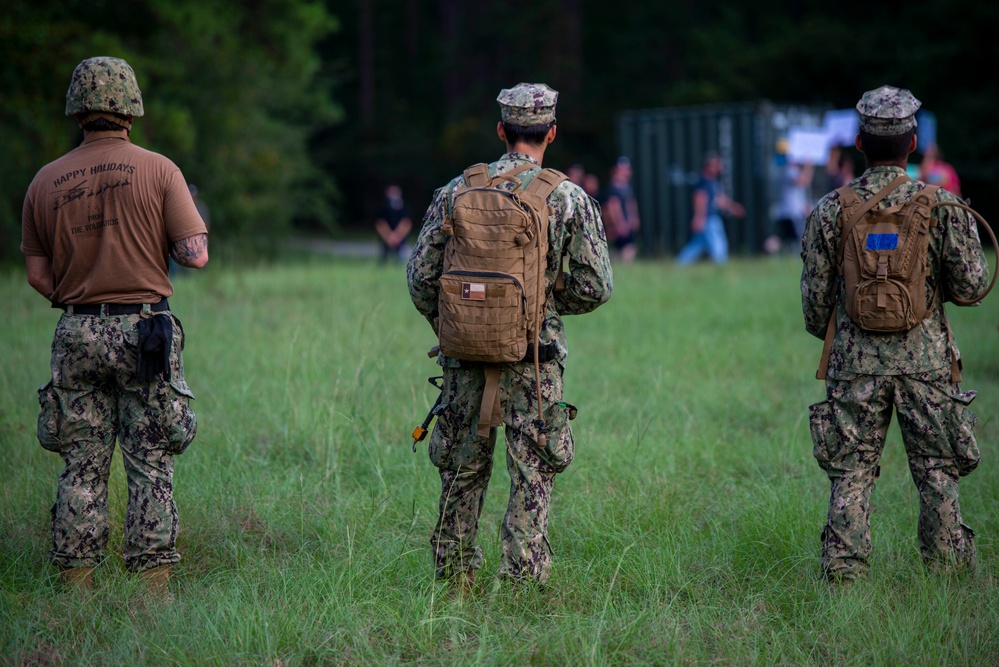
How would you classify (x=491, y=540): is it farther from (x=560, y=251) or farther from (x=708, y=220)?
(x=708, y=220)

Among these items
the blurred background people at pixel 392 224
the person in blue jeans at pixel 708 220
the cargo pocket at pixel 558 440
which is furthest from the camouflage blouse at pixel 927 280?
the blurred background people at pixel 392 224

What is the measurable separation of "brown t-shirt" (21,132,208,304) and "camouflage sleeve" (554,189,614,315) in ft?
4.86

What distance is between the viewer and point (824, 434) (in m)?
4.02

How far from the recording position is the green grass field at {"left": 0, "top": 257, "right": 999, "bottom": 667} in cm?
357

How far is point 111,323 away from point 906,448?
10.0 feet

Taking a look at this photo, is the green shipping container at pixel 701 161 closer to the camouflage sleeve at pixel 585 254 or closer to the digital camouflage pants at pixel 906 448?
the digital camouflage pants at pixel 906 448

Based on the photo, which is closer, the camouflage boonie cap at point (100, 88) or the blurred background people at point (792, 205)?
the camouflage boonie cap at point (100, 88)

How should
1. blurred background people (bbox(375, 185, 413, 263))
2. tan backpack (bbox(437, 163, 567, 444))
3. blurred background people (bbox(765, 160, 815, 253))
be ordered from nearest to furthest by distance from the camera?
tan backpack (bbox(437, 163, 567, 444)) → blurred background people (bbox(765, 160, 815, 253)) → blurred background people (bbox(375, 185, 413, 263))

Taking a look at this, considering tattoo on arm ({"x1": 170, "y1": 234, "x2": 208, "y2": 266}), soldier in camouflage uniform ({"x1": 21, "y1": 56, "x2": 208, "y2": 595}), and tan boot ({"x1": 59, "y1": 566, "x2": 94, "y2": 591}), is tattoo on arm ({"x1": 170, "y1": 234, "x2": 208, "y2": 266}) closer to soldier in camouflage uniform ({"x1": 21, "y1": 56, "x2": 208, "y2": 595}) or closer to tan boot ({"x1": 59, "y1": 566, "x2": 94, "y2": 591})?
soldier in camouflage uniform ({"x1": 21, "y1": 56, "x2": 208, "y2": 595})

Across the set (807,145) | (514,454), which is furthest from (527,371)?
(807,145)

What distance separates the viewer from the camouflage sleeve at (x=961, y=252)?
12.7ft

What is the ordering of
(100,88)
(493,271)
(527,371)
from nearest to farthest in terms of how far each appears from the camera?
(493,271) → (527,371) → (100,88)

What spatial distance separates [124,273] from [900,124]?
2.97 m

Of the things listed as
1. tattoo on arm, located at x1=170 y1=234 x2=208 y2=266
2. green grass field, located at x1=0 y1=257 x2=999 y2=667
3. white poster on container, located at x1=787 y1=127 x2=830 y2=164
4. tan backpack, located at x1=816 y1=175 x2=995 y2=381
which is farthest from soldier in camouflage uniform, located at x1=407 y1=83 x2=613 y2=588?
white poster on container, located at x1=787 y1=127 x2=830 y2=164
